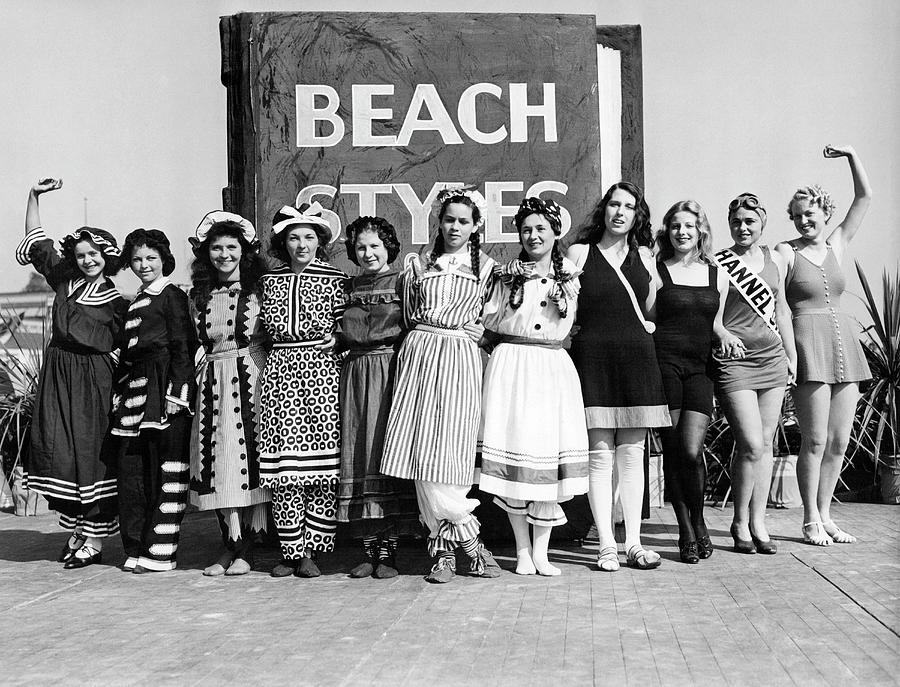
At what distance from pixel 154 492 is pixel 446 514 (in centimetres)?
153

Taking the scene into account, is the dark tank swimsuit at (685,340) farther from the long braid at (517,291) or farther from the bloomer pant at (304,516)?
the bloomer pant at (304,516)

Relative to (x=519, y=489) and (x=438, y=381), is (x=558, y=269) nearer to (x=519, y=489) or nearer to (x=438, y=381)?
(x=438, y=381)

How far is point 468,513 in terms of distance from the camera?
486 cm

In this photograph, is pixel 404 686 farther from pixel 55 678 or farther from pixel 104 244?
pixel 104 244

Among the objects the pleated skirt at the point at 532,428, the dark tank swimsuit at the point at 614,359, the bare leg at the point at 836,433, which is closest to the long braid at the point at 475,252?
the pleated skirt at the point at 532,428

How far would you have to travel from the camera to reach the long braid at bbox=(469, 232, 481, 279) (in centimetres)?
500

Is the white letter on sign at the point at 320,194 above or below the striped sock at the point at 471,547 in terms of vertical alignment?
above

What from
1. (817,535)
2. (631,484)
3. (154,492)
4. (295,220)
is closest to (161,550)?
(154,492)

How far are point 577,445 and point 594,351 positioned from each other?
1.55 ft

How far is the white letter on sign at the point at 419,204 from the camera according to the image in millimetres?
5922

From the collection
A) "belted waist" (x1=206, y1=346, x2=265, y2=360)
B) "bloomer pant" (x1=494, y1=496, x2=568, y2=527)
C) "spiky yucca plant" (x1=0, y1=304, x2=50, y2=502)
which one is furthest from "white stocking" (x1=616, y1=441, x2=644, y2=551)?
"spiky yucca plant" (x1=0, y1=304, x2=50, y2=502)

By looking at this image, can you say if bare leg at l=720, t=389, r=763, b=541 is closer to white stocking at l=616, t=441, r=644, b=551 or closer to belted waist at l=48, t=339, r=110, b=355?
white stocking at l=616, t=441, r=644, b=551

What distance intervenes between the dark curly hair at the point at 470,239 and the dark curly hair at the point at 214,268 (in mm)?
885

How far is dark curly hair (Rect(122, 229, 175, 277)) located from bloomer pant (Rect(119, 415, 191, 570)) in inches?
33.0
